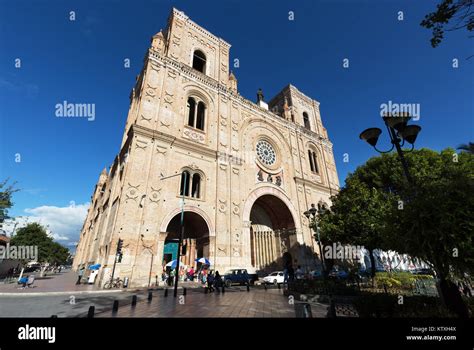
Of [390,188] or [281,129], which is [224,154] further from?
[390,188]

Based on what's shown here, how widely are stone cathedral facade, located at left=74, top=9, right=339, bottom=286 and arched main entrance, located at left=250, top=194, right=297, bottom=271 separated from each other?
0.11 m

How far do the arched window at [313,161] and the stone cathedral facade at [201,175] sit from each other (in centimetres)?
18

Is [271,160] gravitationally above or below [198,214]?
above

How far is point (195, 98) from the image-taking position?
24.1 meters

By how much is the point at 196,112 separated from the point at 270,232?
623 inches

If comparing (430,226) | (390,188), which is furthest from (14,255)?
(390,188)

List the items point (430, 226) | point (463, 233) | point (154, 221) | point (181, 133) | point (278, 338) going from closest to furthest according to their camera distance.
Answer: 1. point (278, 338)
2. point (463, 233)
3. point (430, 226)
4. point (154, 221)
5. point (181, 133)

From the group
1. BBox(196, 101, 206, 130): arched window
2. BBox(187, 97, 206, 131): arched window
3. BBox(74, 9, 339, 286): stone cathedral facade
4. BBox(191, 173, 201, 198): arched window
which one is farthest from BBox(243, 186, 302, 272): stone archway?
BBox(187, 97, 206, 131): arched window

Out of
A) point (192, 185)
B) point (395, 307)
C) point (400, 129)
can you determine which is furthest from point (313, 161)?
point (395, 307)

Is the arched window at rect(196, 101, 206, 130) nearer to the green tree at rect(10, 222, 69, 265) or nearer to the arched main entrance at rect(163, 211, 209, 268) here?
the arched main entrance at rect(163, 211, 209, 268)

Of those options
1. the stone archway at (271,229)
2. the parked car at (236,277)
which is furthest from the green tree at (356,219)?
the parked car at (236,277)

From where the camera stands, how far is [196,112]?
23406 millimetres

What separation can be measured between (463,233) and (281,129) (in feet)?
90.1

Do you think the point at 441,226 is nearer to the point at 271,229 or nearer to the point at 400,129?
the point at 400,129
